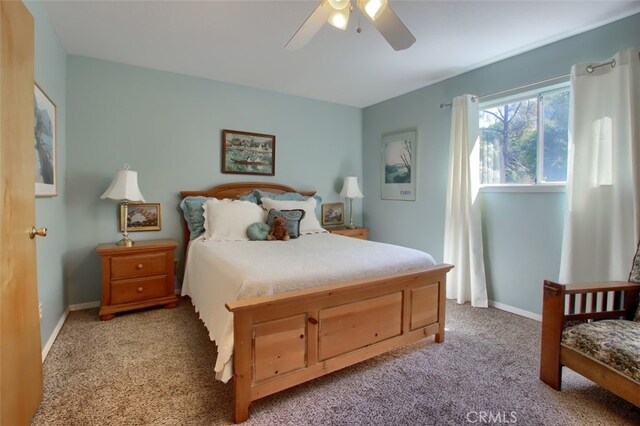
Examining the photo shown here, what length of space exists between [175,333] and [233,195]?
1645 millimetres

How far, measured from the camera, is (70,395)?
1.73 m

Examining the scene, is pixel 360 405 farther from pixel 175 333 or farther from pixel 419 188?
pixel 419 188

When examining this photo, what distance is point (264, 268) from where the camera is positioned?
1.87 m

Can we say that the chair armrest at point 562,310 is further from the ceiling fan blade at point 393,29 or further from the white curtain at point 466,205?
the ceiling fan blade at point 393,29

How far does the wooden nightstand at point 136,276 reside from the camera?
2764 mm

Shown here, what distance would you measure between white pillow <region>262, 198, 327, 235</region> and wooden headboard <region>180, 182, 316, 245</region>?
41cm

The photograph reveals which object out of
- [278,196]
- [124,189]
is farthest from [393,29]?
[124,189]

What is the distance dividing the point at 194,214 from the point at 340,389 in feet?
7.34

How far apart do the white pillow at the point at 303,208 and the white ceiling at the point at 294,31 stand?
1423mm

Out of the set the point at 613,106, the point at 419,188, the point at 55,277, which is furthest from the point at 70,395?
the point at 613,106

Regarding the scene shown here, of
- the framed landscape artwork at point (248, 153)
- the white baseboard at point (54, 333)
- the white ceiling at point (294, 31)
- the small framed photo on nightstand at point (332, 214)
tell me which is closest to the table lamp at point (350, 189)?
the small framed photo on nightstand at point (332, 214)

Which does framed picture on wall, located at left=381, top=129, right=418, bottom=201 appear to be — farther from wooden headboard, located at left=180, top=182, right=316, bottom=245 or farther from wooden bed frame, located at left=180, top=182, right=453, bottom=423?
wooden bed frame, located at left=180, top=182, right=453, bottom=423

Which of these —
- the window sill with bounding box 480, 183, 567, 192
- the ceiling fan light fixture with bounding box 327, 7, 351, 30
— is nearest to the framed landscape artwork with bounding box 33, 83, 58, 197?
the ceiling fan light fixture with bounding box 327, 7, 351, 30

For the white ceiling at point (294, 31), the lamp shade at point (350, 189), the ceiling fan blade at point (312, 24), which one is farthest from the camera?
the lamp shade at point (350, 189)
